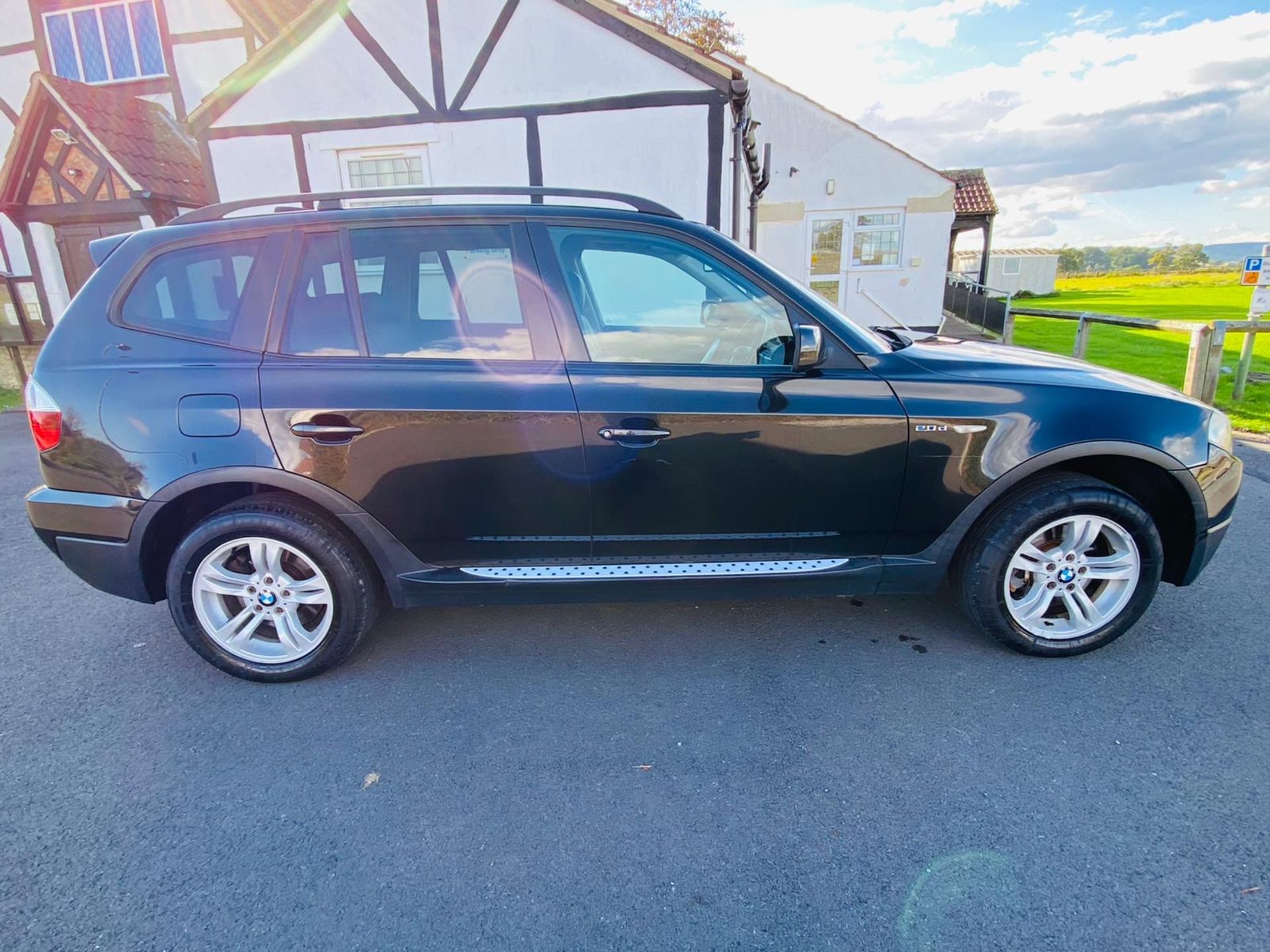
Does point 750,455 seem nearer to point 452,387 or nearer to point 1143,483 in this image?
point 452,387

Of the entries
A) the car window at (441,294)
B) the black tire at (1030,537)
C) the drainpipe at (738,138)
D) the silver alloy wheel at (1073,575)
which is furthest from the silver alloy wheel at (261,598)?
the drainpipe at (738,138)

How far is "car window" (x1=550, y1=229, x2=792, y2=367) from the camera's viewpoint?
8.45 ft

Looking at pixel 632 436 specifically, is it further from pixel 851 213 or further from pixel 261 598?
pixel 851 213

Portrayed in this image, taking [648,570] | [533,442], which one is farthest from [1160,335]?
[533,442]

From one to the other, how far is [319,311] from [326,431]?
50 cm

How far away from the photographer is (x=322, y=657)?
271 cm

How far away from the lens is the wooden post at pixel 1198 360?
5902 mm

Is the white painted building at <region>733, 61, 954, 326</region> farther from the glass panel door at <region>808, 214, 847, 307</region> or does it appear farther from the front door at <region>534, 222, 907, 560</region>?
the front door at <region>534, 222, 907, 560</region>

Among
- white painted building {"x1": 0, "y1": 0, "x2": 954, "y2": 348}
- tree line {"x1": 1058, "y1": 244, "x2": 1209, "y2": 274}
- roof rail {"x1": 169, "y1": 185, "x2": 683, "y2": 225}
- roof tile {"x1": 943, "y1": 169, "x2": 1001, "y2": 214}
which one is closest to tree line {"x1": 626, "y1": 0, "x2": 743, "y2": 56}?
roof tile {"x1": 943, "y1": 169, "x2": 1001, "y2": 214}

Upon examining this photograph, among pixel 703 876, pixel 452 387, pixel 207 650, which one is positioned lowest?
pixel 703 876

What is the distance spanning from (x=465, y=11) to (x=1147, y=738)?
942 cm

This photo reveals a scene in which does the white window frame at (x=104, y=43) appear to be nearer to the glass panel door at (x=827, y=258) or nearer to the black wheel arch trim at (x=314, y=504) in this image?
the black wheel arch trim at (x=314, y=504)

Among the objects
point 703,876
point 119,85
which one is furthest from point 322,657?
point 119,85

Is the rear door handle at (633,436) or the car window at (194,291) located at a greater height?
the car window at (194,291)
